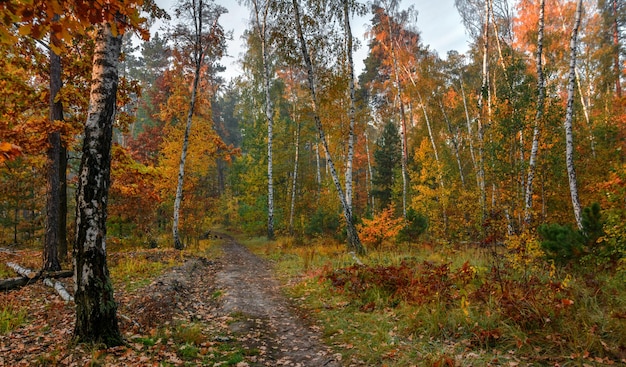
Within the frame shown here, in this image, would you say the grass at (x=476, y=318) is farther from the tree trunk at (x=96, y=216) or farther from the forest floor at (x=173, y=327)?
the tree trunk at (x=96, y=216)

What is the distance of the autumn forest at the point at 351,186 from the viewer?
451cm

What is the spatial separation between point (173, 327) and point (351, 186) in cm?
1023

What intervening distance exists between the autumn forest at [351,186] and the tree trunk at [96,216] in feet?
0.09

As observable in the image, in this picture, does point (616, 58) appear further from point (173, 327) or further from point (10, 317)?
point (10, 317)

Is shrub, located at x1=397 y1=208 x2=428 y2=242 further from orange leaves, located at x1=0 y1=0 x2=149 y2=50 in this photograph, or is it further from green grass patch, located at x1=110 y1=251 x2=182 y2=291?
orange leaves, located at x1=0 y1=0 x2=149 y2=50

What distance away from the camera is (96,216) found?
4.47 meters

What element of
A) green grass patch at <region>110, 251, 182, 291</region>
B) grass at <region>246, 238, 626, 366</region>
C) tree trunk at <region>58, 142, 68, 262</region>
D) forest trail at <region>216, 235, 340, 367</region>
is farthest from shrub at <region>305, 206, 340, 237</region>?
tree trunk at <region>58, 142, 68, 262</region>

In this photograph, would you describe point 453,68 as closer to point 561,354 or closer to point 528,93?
point 528,93

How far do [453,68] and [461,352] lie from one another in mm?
24659

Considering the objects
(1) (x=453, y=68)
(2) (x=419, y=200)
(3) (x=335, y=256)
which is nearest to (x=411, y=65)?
(1) (x=453, y=68)

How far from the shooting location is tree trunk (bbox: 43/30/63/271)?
28.2 ft

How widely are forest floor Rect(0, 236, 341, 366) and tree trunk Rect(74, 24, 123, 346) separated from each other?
0.99ft

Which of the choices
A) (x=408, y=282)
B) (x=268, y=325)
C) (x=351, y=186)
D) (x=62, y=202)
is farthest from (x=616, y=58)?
(x=62, y=202)

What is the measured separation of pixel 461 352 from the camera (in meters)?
4.48
